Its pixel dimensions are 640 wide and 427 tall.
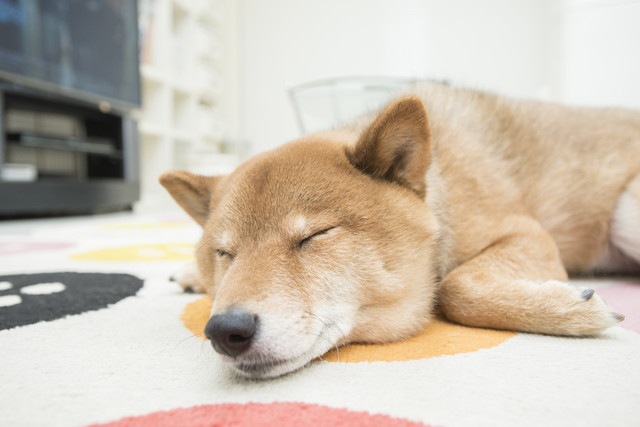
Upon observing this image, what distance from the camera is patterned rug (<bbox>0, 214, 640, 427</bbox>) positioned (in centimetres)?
59

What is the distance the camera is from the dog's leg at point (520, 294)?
0.87 meters

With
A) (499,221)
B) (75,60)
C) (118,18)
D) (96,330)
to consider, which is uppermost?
(118,18)

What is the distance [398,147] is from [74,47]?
3592mm

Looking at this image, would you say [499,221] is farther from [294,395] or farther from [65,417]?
[65,417]

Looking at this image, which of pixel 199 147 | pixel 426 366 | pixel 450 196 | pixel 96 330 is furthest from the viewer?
pixel 199 147

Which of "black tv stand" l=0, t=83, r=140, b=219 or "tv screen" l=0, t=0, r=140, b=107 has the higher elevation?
"tv screen" l=0, t=0, r=140, b=107

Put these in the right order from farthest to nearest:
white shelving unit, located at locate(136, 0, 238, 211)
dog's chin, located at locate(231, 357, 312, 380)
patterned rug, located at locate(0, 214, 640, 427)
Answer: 1. white shelving unit, located at locate(136, 0, 238, 211)
2. dog's chin, located at locate(231, 357, 312, 380)
3. patterned rug, located at locate(0, 214, 640, 427)

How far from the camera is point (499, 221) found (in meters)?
1.14

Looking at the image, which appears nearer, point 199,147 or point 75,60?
point 75,60

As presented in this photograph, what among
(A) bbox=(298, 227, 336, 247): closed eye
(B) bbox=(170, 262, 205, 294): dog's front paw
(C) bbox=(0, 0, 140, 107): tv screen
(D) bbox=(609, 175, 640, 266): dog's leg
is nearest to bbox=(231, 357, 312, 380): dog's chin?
(A) bbox=(298, 227, 336, 247): closed eye

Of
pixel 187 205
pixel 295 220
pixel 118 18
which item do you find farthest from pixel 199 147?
pixel 295 220

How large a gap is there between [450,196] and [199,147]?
5.23 meters

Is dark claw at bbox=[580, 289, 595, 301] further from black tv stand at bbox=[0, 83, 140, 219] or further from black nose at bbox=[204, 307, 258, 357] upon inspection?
black tv stand at bbox=[0, 83, 140, 219]

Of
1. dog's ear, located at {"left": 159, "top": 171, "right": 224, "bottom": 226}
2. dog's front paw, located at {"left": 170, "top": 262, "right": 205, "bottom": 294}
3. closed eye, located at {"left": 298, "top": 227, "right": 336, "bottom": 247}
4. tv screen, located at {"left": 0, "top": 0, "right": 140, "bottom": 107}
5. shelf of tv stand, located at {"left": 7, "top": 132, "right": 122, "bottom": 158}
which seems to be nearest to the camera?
closed eye, located at {"left": 298, "top": 227, "right": 336, "bottom": 247}
